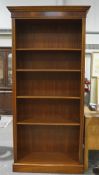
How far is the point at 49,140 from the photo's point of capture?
3740 millimetres

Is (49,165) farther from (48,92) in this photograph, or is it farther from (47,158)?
(48,92)

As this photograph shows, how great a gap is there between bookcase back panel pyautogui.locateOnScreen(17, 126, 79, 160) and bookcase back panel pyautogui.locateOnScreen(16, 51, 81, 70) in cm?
86

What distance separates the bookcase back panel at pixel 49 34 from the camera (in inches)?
137

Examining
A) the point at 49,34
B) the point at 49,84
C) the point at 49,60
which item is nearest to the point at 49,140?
the point at 49,84

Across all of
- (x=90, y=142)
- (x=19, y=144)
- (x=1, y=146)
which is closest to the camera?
(x=90, y=142)

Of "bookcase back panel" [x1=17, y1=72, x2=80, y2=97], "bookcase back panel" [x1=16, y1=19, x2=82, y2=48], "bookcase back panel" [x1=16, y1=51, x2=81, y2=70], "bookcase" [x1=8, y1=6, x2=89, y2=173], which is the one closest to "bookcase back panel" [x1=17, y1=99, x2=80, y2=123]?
"bookcase" [x1=8, y1=6, x2=89, y2=173]

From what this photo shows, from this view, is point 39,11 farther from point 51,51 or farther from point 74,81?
point 74,81

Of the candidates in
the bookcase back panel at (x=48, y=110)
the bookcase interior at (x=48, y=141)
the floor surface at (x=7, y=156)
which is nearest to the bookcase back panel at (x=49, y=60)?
the bookcase back panel at (x=48, y=110)

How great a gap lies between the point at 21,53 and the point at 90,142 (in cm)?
148

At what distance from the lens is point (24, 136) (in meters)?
3.71

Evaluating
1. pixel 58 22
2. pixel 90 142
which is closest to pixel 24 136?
pixel 90 142

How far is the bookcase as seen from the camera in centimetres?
334

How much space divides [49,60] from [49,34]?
35 cm

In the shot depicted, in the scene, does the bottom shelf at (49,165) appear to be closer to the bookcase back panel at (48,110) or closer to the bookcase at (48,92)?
the bookcase at (48,92)
